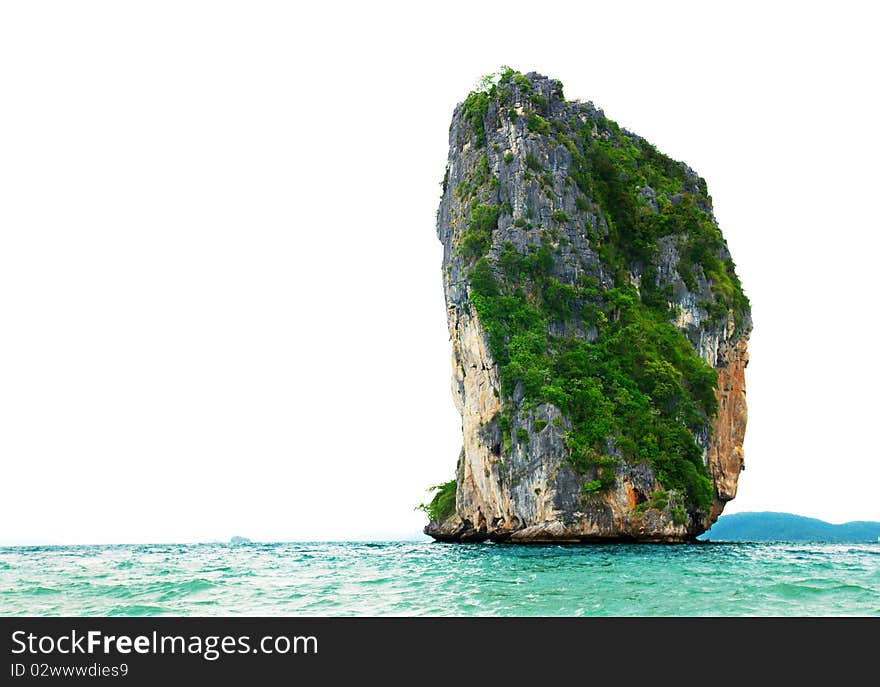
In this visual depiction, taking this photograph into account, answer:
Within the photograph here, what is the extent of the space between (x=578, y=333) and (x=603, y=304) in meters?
2.98

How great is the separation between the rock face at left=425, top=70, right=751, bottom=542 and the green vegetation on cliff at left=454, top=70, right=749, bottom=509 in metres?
0.09

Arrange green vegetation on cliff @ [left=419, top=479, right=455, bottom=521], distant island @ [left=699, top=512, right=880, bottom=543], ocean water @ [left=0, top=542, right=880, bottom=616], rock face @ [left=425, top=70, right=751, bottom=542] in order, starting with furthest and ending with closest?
1. distant island @ [left=699, top=512, right=880, bottom=543]
2. green vegetation on cliff @ [left=419, top=479, right=455, bottom=521]
3. rock face @ [left=425, top=70, right=751, bottom=542]
4. ocean water @ [left=0, top=542, right=880, bottom=616]

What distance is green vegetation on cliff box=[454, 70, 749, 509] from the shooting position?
37875mm

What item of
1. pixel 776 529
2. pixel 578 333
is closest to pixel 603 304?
pixel 578 333

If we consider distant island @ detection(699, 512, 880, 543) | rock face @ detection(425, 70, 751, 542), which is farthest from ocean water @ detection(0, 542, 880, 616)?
distant island @ detection(699, 512, 880, 543)

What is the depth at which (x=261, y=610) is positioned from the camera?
43.1ft

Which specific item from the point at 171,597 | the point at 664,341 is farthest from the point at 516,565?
the point at 664,341

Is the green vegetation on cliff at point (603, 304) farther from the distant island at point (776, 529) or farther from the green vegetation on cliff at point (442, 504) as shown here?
the distant island at point (776, 529)

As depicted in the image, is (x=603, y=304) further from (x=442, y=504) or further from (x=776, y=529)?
(x=776, y=529)

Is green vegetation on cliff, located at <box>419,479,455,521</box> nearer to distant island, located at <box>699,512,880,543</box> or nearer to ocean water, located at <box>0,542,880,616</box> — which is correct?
ocean water, located at <box>0,542,880,616</box>

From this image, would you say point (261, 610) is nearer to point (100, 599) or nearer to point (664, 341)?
point (100, 599)

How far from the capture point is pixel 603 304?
43.5 metres
